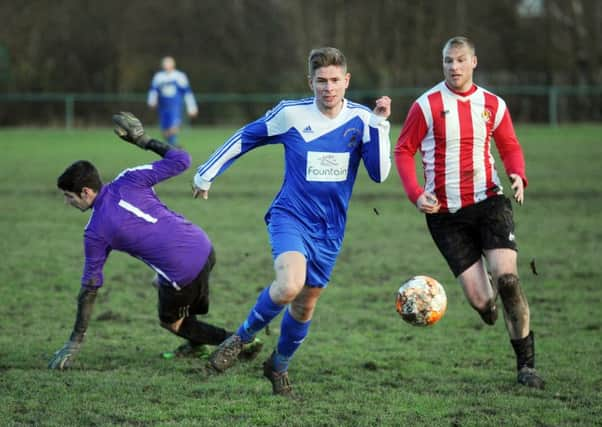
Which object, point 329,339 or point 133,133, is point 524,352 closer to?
point 329,339

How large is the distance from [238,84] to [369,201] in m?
21.7

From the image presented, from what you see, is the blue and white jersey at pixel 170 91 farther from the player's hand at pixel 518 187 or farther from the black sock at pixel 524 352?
the black sock at pixel 524 352

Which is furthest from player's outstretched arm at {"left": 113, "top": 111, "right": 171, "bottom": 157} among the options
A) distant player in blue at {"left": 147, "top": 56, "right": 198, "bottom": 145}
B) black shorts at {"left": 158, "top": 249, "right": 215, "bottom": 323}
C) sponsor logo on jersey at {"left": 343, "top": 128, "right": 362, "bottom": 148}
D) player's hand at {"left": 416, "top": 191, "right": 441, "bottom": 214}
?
distant player in blue at {"left": 147, "top": 56, "right": 198, "bottom": 145}

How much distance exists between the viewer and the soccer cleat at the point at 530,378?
539 cm

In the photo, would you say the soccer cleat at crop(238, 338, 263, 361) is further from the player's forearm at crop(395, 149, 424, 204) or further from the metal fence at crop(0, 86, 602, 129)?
the metal fence at crop(0, 86, 602, 129)

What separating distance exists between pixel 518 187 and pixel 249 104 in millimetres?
28804

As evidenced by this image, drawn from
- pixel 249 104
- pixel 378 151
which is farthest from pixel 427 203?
pixel 249 104

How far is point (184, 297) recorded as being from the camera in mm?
5832

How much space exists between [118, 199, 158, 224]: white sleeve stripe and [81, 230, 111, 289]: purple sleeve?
25 cm

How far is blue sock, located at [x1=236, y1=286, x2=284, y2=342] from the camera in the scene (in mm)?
5098

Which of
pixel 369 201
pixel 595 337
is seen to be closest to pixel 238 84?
pixel 369 201

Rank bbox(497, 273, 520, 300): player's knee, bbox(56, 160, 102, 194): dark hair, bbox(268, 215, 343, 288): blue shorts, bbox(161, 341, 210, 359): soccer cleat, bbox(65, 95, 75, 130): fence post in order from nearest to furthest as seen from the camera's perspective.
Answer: bbox(268, 215, 343, 288): blue shorts < bbox(497, 273, 520, 300): player's knee < bbox(56, 160, 102, 194): dark hair < bbox(161, 341, 210, 359): soccer cleat < bbox(65, 95, 75, 130): fence post

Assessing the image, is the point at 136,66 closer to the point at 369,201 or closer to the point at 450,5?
the point at 450,5

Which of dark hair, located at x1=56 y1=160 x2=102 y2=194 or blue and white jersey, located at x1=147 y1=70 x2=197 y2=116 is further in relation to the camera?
blue and white jersey, located at x1=147 y1=70 x2=197 y2=116
